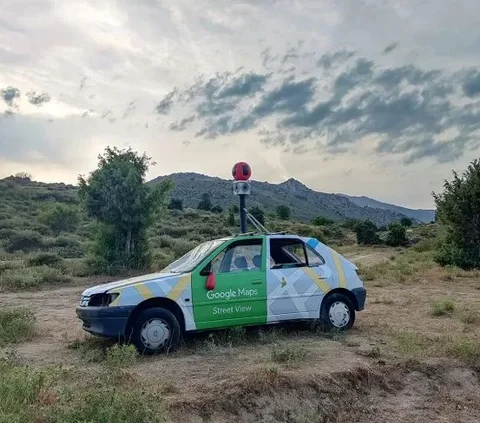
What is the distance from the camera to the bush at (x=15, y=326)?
30.0ft

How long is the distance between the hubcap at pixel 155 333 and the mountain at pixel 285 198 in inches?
3122

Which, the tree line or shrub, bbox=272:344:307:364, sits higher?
the tree line

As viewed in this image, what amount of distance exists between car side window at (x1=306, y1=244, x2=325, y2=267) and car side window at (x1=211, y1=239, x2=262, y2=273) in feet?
2.96

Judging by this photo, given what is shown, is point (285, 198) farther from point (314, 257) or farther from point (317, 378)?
point (317, 378)

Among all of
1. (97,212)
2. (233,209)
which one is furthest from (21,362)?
(233,209)

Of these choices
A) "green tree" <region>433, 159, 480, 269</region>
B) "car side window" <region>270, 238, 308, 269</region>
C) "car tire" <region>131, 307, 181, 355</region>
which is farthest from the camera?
"green tree" <region>433, 159, 480, 269</region>

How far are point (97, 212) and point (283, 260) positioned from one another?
13370 millimetres

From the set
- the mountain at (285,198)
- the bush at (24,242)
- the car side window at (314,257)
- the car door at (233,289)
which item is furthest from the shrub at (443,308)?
the mountain at (285,198)

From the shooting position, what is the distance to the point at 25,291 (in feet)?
54.4

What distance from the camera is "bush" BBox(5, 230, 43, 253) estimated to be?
29.9 metres

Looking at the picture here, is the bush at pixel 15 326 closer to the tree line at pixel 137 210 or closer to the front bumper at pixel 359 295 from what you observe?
the front bumper at pixel 359 295

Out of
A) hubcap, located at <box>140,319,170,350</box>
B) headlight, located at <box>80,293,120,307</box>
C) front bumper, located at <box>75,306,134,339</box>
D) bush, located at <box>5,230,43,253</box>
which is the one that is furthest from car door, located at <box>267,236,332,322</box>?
bush, located at <box>5,230,43,253</box>

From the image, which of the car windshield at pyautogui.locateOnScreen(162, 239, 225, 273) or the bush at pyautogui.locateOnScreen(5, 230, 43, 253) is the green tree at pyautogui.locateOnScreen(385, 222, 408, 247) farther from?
the car windshield at pyautogui.locateOnScreen(162, 239, 225, 273)

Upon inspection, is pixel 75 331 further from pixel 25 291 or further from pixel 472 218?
pixel 472 218
